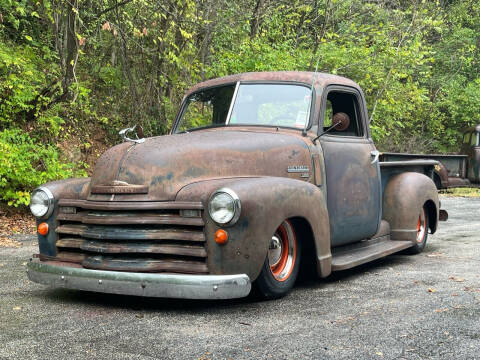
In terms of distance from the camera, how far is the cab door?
5625 millimetres

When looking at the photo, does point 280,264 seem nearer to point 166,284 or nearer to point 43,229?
point 166,284

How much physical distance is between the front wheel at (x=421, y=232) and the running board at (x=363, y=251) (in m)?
0.52

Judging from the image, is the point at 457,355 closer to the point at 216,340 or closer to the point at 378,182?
the point at 216,340

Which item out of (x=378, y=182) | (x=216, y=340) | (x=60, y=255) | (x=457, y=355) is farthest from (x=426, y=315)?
(x=60, y=255)

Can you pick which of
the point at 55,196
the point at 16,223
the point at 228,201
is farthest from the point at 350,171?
the point at 16,223

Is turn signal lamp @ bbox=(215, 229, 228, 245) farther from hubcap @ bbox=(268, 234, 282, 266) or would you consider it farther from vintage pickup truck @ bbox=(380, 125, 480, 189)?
vintage pickup truck @ bbox=(380, 125, 480, 189)

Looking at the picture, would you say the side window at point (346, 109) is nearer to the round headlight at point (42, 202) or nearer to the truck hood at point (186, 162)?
the truck hood at point (186, 162)

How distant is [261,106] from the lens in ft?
18.7

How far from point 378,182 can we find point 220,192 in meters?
2.69

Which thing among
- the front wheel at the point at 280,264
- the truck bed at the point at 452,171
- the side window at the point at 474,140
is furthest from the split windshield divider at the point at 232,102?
the side window at the point at 474,140

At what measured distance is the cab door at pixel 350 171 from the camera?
18.5 ft

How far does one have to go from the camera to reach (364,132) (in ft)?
21.0

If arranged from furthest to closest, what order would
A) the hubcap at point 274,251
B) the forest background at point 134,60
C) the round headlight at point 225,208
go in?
the forest background at point 134,60 → the hubcap at point 274,251 → the round headlight at point 225,208

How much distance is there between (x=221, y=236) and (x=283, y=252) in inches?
33.6
